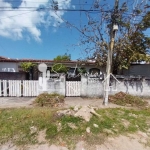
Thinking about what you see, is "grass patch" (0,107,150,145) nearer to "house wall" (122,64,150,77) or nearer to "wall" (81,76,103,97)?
"wall" (81,76,103,97)

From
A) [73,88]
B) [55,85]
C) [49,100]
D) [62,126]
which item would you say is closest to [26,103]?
[49,100]

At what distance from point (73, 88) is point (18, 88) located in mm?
3288

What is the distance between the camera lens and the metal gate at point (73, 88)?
887cm

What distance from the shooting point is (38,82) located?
862cm

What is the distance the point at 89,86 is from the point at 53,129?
16.1ft

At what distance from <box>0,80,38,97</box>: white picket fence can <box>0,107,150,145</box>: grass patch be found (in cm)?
A: 296

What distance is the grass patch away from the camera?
3.90 m

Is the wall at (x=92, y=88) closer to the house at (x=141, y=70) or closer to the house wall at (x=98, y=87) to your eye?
the house wall at (x=98, y=87)

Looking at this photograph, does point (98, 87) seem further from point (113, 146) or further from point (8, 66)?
point (8, 66)

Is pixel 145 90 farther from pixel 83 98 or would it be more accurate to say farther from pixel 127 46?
pixel 83 98

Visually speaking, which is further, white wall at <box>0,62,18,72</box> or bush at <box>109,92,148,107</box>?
white wall at <box>0,62,18,72</box>

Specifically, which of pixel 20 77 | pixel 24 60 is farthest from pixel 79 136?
pixel 24 60

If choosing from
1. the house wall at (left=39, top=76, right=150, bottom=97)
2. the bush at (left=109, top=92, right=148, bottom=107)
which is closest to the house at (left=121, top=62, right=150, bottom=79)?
the house wall at (left=39, top=76, right=150, bottom=97)

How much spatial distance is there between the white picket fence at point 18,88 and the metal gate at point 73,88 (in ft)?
6.33
